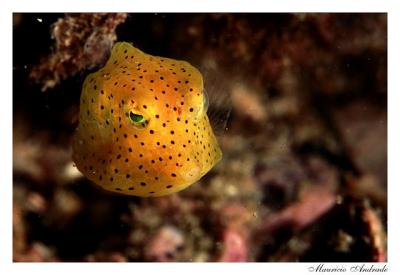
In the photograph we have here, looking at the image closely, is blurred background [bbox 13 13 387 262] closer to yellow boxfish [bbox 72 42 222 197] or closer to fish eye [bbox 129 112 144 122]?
yellow boxfish [bbox 72 42 222 197]

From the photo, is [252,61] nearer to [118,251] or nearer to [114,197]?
[114,197]

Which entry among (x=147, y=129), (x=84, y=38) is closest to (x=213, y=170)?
(x=84, y=38)

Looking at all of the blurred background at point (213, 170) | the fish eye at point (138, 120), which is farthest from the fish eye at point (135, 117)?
the blurred background at point (213, 170)

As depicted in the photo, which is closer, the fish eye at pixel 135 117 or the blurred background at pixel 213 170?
the fish eye at pixel 135 117

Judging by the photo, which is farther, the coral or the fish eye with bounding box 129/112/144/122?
the coral

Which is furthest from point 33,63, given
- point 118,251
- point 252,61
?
point 252,61

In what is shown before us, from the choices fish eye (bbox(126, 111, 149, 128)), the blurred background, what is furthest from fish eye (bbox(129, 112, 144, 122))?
the blurred background

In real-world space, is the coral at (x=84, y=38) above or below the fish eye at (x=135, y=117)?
above

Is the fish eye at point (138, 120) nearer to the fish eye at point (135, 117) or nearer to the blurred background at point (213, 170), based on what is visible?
the fish eye at point (135, 117)
